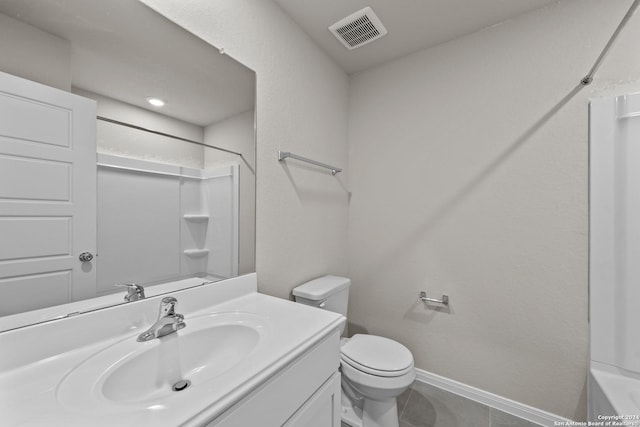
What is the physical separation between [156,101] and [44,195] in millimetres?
464

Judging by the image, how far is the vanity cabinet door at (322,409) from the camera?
725 millimetres

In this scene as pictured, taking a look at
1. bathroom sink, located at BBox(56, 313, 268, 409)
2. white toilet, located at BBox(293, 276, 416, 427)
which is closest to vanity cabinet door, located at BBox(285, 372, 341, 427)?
bathroom sink, located at BBox(56, 313, 268, 409)

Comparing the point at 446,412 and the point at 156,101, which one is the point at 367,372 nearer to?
the point at 446,412

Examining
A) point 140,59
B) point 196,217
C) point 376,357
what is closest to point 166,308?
point 196,217

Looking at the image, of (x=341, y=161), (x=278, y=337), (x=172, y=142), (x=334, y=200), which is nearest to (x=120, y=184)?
(x=172, y=142)

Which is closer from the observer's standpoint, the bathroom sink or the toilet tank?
the bathroom sink

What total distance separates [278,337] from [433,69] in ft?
6.04

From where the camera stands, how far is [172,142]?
941mm

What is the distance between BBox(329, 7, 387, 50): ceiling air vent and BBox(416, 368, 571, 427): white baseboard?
2214 mm

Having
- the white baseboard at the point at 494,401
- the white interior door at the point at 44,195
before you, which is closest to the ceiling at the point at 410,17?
A: the white interior door at the point at 44,195

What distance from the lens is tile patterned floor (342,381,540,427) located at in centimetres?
136

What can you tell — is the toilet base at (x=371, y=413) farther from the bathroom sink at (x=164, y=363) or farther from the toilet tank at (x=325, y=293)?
the bathroom sink at (x=164, y=363)

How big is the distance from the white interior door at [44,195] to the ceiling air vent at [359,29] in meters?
1.34

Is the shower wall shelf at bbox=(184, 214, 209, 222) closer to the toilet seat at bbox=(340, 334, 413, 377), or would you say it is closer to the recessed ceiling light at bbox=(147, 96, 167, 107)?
the recessed ceiling light at bbox=(147, 96, 167, 107)
